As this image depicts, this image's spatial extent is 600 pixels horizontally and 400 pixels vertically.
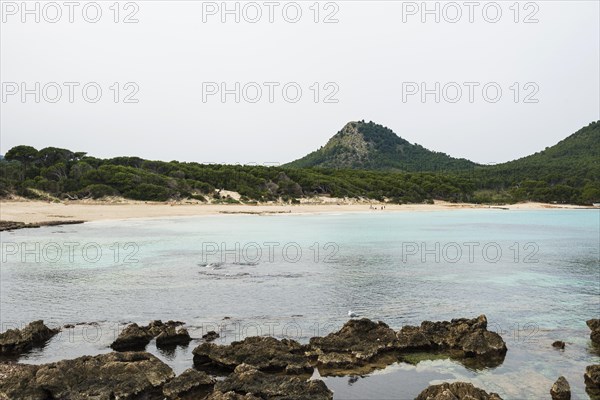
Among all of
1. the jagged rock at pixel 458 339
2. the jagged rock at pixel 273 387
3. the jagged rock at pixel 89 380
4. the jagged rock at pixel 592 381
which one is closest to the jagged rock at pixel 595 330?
the jagged rock at pixel 458 339

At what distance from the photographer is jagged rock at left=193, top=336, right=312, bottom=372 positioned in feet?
37.6

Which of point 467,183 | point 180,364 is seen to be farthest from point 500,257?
point 467,183

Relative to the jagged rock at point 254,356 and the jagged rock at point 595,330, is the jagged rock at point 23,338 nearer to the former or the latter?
the jagged rock at point 254,356

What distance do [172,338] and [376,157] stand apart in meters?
176

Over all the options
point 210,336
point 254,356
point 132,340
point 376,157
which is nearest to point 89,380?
point 132,340

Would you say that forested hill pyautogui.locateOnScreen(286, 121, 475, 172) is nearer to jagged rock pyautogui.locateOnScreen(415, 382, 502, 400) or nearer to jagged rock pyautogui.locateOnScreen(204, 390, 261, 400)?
jagged rock pyautogui.locateOnScreen(415, 382, 502, 400)

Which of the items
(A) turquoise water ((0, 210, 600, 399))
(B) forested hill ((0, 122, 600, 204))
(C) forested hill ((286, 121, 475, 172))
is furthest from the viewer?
(C) forested hill ((286, 121, 475, 172))

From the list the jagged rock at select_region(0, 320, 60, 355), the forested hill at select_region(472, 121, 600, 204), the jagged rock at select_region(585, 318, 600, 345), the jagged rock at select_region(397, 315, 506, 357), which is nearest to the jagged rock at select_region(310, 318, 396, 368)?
the jagged rock at select_region(397, 315, 506, 357)

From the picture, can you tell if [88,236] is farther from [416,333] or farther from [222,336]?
[416,333]

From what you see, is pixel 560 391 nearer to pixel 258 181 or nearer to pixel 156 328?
pixel 156 328

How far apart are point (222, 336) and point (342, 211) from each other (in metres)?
60.6

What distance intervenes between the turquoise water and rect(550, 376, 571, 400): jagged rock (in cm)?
26

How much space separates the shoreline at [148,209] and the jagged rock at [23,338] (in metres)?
37.0

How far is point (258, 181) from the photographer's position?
3310 inches
